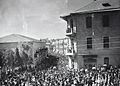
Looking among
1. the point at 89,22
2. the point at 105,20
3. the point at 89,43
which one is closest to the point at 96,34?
the point at 89,43

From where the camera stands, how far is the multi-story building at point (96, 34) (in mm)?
25344

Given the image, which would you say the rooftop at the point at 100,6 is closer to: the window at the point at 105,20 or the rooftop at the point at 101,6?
the rooftop at the point at 101,6

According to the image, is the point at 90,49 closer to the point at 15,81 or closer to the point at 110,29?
the point at 110,29

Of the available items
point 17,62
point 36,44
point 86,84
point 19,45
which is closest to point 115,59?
point 86,84

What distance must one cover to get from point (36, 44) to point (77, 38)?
46.5 feet

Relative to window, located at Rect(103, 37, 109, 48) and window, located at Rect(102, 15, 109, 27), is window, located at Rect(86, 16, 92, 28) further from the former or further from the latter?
window, located at Rect(103, 37, 109, 48)

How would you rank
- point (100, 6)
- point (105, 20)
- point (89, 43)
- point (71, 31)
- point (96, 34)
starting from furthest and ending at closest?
1. point (71, 31)
2. point (100, 6)
3. point (89, 43)
4. point (96, 34)
5. point (105, 20)

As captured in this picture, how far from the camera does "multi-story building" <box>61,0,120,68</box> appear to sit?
998 inches

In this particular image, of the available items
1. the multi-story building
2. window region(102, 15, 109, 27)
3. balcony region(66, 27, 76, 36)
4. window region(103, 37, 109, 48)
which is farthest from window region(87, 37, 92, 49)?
window region(102, 15, 109, 27)

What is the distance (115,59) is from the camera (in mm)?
25078

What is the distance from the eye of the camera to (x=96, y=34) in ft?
86.4

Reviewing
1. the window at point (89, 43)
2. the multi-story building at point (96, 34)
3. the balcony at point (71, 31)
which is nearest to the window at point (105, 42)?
the multi-story building at point (96, 34)

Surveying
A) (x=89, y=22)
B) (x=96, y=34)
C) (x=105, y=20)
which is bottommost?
(x=96, y=34)

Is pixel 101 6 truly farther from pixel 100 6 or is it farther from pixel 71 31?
pixel 71 31
